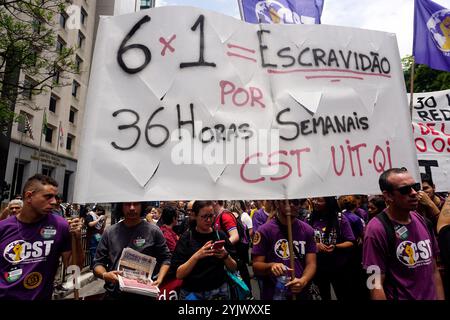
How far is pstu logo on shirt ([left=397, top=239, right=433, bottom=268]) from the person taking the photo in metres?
2.43

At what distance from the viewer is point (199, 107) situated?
255cm

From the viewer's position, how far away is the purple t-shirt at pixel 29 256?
8.85 feet

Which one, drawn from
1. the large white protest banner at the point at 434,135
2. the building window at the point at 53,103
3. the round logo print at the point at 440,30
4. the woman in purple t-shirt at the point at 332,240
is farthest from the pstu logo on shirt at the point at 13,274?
the building window at the point at 53,103

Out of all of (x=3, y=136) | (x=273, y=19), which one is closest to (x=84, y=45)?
(x=3, y=136)

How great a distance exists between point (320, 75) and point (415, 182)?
1.04 m

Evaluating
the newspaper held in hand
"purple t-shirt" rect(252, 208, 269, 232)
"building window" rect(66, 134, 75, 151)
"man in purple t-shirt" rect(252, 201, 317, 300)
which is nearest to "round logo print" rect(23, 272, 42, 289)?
the newspaper held in hand

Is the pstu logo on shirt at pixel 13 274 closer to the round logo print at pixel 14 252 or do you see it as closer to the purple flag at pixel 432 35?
the round logo print at pixel 14 252

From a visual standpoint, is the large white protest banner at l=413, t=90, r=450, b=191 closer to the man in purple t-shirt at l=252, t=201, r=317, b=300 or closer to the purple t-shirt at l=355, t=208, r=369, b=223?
the purple t-shirt at l=355, t=208, r=369, b=223

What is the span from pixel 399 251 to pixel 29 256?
2.64 meters

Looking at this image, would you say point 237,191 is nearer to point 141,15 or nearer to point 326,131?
point 326,131

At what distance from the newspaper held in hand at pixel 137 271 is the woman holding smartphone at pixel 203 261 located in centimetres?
21

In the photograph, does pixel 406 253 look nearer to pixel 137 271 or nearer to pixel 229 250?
pixel 229 250

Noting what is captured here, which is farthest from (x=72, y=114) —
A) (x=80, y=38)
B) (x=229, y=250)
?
(x=229, y=250)

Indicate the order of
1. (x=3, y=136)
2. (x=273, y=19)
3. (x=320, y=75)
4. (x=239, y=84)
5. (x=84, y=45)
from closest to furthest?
(x=239, y=84)
(x=320, y=75)
(x=273, y=19)
(x=3, y=136)
(x=84, y=45)
